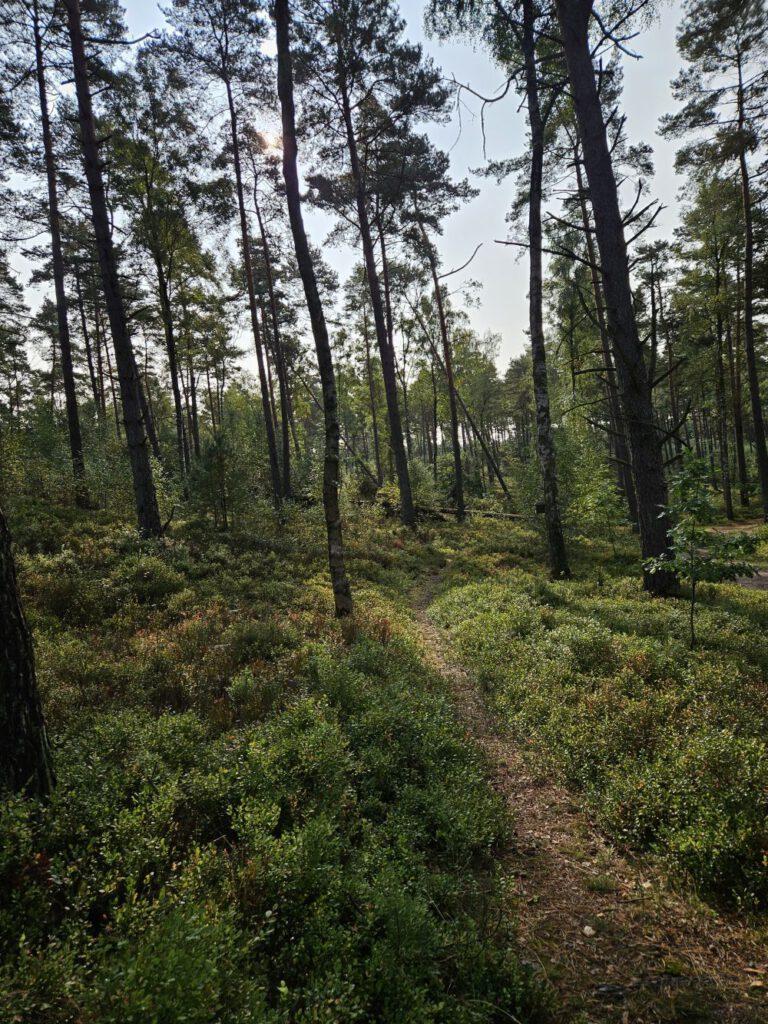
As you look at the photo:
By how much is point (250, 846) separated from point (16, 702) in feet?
6.67

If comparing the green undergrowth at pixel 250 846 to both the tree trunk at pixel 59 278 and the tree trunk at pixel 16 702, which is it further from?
the tree trunk at pixel 59 278

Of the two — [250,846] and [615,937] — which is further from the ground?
[250,846]

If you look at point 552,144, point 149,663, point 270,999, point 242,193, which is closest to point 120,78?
point 242,193

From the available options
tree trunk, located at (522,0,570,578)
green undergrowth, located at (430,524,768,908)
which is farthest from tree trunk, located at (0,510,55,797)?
tree trunk, located at (522,0,570,578)

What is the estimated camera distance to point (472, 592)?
11.7 meters

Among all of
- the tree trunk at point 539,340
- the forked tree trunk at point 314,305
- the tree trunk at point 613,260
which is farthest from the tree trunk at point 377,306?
the tree trunk at point 613,260

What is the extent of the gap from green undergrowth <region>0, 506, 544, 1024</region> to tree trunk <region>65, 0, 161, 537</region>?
5.22 meters

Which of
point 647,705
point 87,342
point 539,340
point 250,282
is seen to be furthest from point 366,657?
point 87,342

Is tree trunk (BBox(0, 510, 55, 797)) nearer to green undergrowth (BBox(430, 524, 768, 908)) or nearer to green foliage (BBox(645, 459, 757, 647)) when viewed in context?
green undergrowth (BBox(430, 524, 768, 908))

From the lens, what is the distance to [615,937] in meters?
3.21

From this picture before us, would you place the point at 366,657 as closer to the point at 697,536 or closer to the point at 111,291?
the point at 697,536

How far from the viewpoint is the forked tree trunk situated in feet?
29.4

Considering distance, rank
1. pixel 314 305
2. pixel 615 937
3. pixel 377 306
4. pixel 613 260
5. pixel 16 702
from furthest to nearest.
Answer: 1. pixel 377 306
2. pixel 314 305
3. pixel 613 260
4. pixel 16 702
5. pixel 615 937

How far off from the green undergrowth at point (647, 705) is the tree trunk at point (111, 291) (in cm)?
841
